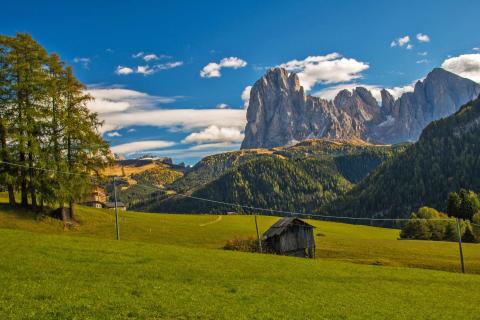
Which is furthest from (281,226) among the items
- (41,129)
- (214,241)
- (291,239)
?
(41,129)

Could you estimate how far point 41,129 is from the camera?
54188 millimetres

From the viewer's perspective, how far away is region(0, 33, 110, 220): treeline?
52.3 metres

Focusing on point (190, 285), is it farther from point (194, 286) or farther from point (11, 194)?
Result: point (11, 194)

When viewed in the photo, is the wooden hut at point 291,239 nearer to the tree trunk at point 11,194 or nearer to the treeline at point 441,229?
the tree trunk at point 11,194

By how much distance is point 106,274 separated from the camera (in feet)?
101

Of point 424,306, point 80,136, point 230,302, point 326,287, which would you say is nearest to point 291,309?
point 230,302

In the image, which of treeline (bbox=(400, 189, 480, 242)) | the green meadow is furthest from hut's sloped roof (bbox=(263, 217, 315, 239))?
treeline (bbox=(400, 189, 480, 242))

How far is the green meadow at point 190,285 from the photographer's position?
905 inches

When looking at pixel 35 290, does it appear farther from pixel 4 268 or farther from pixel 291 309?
pixel 291 309

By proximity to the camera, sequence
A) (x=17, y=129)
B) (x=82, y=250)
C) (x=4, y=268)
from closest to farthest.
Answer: (x=4, y=268), (x=82, y=250), (x=17, y=129)

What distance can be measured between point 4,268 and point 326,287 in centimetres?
2367

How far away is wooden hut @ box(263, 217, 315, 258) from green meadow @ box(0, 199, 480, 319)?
75.7ft

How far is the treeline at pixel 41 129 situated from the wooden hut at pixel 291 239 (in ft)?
99.6

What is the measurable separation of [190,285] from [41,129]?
113 feet
